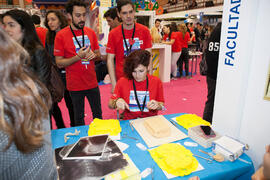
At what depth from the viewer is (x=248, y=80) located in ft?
4.23

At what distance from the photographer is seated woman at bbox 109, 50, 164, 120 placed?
1.82m

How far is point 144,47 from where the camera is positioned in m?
2.37

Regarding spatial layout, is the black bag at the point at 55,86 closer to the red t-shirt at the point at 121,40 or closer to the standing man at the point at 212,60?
the red t-shirt at the point at 121,40

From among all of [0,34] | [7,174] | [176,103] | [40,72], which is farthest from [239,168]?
[176,103]

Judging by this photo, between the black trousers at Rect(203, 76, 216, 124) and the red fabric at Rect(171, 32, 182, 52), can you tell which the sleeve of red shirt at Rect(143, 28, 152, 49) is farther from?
the red fabric at Rect(171, 32, 182, 52)

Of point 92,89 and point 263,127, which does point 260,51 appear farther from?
point 92,89

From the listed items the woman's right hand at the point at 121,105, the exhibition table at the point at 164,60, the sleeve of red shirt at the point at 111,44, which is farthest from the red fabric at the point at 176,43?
the woman's right hand at the point at 121,105

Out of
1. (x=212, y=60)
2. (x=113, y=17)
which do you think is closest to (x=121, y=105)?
(x=212, y=60)

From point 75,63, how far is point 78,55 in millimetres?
165

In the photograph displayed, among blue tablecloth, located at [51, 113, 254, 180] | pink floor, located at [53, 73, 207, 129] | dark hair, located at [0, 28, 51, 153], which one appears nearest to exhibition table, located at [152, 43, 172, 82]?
pink floor, located at [53, 73, 207, 129]

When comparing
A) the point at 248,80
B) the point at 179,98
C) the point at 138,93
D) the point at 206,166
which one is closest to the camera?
the point at 206,166

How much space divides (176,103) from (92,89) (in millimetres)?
2281

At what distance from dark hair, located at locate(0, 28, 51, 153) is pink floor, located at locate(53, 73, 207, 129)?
280 cm

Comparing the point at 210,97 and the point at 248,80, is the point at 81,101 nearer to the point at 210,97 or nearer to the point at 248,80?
the point at 210,97
